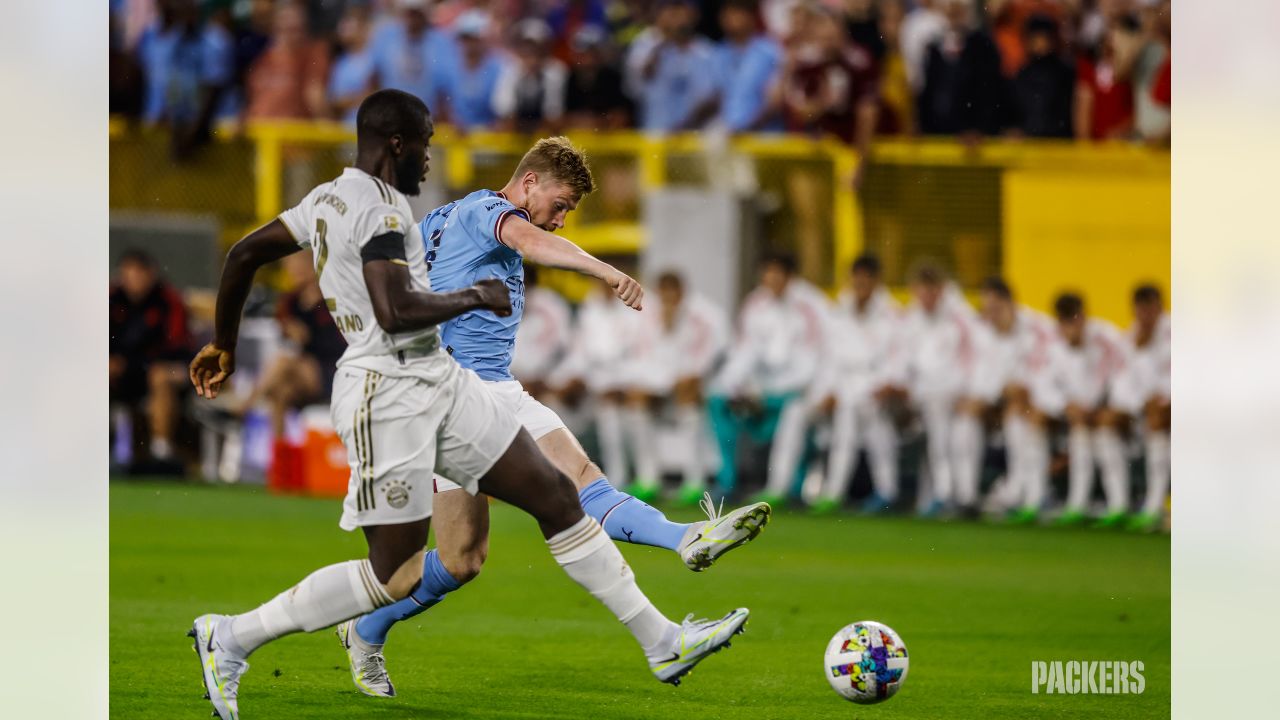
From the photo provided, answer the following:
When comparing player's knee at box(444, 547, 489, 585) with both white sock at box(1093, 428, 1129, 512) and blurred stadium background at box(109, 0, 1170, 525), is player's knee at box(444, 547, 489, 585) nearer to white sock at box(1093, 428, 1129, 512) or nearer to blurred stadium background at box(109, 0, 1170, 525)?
blurred stadium background at box(109, 0, 1170, 525)

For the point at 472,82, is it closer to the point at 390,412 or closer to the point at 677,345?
the point at 677,345

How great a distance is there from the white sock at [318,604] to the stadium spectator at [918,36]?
34.7 feet

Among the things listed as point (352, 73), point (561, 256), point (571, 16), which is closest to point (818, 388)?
point (571, 16)

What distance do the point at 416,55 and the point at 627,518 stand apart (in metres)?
10.4

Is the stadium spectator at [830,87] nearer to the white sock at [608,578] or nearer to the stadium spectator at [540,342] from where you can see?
the stadium spectator at [540,342]

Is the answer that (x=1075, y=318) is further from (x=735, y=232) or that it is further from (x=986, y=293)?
(x=735, y=232)

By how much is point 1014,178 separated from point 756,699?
9322 millimetres

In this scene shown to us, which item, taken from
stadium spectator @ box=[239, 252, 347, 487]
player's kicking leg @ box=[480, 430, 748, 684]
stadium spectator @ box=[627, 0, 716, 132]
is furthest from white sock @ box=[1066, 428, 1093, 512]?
player's kicking leg @ box=[480, 430, 748, 684]

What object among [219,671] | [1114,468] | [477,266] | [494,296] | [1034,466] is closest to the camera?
Answer: [494,296]

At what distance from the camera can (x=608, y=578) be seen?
19.5 ft

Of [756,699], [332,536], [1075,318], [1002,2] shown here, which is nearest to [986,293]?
[1075,318]

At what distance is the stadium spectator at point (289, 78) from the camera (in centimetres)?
1620

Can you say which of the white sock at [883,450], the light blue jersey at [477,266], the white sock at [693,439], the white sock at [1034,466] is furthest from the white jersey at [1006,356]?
the light blue jersey at [477,266]

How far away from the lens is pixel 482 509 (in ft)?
21.3
